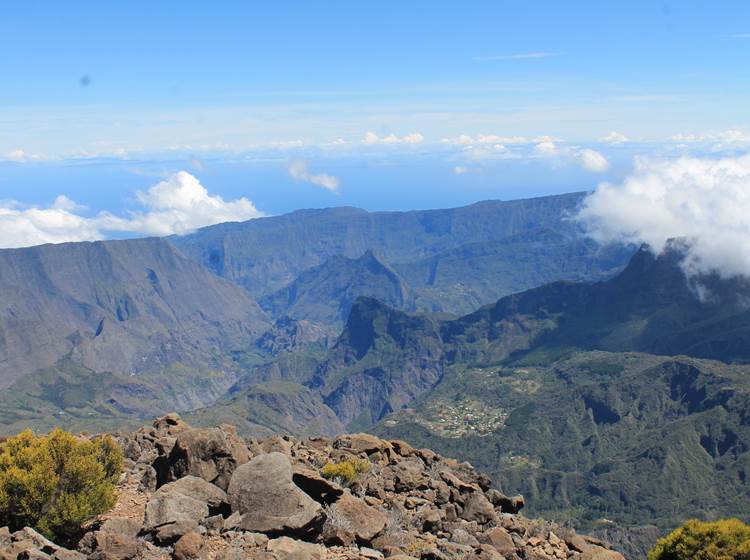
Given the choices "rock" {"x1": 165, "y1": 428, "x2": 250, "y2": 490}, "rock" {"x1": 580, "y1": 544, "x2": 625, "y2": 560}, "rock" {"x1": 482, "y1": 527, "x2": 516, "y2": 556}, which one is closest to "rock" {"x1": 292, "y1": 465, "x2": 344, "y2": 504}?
"rock" {"x1": 165, "y1": 428, "x2": 250, "y2": 490}

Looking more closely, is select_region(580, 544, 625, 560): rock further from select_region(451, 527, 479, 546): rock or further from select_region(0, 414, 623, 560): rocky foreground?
select_region(451, 527, 479, 546): rock

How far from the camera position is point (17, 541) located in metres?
25.1

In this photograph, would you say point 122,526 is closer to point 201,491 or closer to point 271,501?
point 201,491

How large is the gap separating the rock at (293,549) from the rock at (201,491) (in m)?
3.87

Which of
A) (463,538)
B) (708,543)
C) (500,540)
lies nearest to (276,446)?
(463,538)

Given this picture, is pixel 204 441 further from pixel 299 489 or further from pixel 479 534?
pixel 479 534

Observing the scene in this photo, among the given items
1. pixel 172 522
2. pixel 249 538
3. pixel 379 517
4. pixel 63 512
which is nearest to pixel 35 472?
pixel 63 512

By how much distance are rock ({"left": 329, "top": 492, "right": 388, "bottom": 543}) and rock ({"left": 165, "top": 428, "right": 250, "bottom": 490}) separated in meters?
5.56

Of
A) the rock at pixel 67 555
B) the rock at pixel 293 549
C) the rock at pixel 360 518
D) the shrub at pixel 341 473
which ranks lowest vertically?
the shrub at pixel 341 473

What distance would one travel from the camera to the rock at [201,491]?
29109mm

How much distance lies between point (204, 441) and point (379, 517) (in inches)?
355

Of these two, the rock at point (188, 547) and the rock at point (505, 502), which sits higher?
the rock at point (188, 547)

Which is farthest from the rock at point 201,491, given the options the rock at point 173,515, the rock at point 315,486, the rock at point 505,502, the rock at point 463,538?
the rock at point 505,502

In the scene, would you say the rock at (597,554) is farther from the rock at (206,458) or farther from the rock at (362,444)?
the rock at (206,458)
